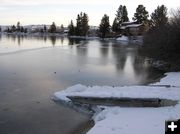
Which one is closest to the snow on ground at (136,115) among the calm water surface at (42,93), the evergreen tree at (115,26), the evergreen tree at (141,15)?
the calm water surface at (42,93)

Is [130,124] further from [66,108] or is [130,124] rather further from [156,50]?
[156,50]

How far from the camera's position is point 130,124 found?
32.8 ft

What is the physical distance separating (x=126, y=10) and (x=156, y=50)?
88.5 m

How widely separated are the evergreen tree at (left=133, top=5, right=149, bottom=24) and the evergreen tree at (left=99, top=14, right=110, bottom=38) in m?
10.2

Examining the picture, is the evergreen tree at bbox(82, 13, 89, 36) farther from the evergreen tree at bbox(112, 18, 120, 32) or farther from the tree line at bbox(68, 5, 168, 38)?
the evergreen tree at bbox(112, 18, 120, 32)

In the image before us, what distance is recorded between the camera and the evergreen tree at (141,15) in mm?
97750

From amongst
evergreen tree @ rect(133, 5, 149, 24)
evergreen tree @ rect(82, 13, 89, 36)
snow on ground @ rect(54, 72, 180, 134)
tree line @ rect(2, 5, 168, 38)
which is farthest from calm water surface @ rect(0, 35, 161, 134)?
evergreen tree @ rect(82, 13, 89, 36)

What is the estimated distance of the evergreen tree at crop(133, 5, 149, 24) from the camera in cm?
9775

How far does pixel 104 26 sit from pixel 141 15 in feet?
43.8

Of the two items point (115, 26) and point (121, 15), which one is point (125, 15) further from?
point (115, 26)

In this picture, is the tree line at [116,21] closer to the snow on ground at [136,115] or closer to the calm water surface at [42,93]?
the calm water surface at [42,93]

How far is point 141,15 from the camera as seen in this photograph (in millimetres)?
100750

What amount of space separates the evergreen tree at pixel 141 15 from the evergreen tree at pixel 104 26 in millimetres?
10187

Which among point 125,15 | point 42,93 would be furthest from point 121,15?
point 42,93
